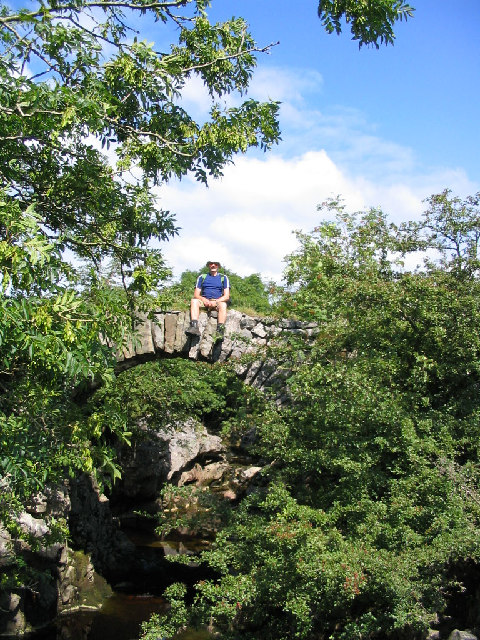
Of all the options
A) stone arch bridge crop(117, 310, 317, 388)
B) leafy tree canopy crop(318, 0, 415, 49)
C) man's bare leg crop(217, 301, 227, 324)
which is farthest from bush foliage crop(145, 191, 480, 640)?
leafy tree canopy crop(318, 0, 415, 49)

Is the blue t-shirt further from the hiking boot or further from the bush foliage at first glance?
the bush foliage

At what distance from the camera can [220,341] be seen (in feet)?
33.3

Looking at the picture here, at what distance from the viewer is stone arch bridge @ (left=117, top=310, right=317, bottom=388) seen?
31.8 feet

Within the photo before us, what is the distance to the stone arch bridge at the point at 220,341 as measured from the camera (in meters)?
9.68

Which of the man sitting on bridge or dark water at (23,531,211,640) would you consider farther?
the man sitting on bridge

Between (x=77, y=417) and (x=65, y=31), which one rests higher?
(x=65, y=31)

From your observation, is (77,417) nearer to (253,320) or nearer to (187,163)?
(187,163)

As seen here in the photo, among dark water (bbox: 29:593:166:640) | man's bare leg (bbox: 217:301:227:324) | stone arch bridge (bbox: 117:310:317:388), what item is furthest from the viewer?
man's bare leg (bbox: 217:301:227:324)

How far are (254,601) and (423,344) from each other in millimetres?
3781

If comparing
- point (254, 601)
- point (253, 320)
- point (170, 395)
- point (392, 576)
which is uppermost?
point (253, 320)

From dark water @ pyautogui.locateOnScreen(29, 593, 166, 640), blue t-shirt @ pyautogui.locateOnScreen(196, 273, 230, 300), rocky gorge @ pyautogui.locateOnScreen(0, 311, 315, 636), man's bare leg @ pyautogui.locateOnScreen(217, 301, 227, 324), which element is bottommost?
dark water @ pyautogui.locateOnScreen(29, 593, 166, 640)

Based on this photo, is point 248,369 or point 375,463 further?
point 248,369

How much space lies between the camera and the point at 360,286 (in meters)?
8.36

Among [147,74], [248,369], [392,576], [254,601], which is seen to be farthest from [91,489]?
[147,74]
